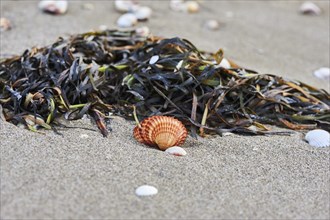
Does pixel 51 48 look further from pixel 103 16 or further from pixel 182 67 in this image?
pixel 103 16

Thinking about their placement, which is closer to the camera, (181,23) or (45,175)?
(45,175)

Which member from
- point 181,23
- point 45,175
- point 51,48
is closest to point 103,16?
point 181,23

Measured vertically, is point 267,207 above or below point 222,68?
below

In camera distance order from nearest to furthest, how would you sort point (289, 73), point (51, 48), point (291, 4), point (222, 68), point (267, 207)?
point (267, 207) < point (222, 68) < point (51, 48) < point (289, 73) < point (291, 4)

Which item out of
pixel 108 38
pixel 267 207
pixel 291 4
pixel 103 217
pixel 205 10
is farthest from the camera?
pixel 291 4

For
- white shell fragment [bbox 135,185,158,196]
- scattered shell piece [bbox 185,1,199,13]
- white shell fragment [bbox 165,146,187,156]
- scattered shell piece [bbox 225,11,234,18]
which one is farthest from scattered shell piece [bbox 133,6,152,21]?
white shell fragment [bbox 135,185,158,196]

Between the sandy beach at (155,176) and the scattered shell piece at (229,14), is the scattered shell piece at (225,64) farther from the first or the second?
the scattered shell piece at (229,14)

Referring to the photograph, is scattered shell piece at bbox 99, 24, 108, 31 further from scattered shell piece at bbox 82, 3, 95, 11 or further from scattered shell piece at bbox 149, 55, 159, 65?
scattered shell piece at bbox 149, 55, 159, 65
